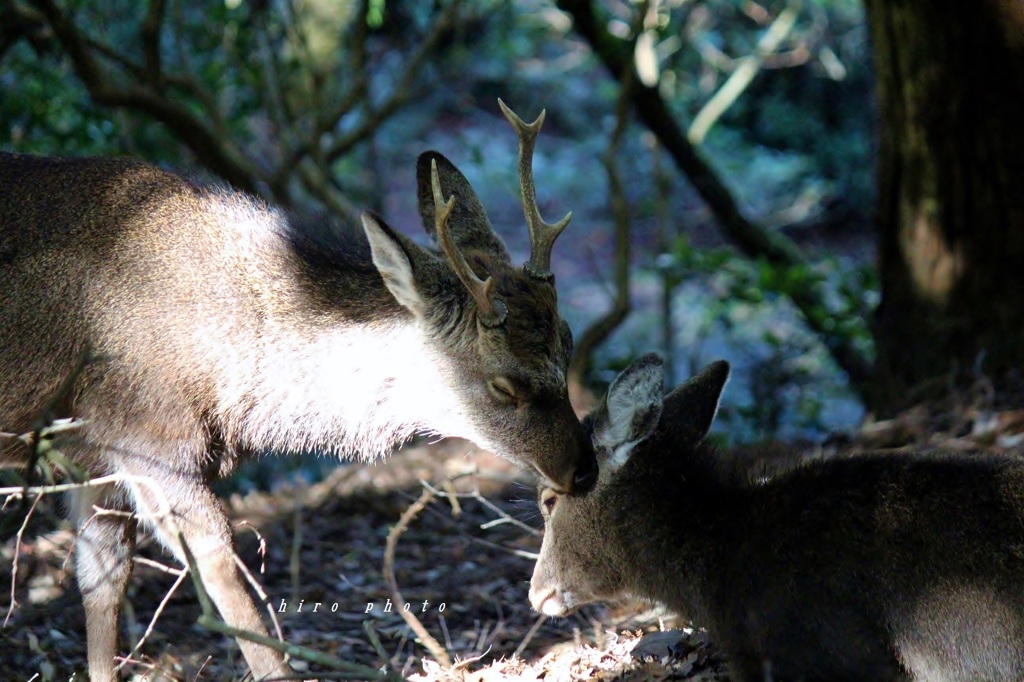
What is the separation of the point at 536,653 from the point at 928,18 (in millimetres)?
4905

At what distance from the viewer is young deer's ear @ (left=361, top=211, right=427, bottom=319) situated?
16.7 feet

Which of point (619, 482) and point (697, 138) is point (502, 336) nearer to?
point (619, 482)

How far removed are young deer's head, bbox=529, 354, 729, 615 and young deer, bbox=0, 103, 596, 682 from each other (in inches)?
6.5

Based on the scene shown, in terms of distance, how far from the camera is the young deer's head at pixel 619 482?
15.8 ft

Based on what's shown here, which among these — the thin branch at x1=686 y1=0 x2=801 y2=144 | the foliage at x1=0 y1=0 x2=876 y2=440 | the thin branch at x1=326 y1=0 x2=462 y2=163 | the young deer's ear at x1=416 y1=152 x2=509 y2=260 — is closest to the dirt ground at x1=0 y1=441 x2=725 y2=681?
the young deer's ear at x1=416 y1=152 x2=509 y2=260

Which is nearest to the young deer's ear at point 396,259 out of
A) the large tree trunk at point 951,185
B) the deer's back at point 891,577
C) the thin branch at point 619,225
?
the deer's back at point 891,577

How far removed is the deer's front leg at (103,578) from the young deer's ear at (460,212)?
6.66ft

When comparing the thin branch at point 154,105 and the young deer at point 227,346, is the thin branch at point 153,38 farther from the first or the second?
the young deer at point 227,346

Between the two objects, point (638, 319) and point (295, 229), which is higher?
point (295, 229)

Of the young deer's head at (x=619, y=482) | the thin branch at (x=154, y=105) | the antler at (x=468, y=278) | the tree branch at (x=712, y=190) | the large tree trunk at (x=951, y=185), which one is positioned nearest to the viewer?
the young deer's head at (x=619, y=482)

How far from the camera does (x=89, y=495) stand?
218 inches

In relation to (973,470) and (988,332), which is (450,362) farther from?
(988,332)

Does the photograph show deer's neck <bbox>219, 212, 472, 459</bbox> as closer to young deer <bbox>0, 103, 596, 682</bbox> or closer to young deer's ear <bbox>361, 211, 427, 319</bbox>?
young deer <bbox>0, 103, 596, 682</bbox>

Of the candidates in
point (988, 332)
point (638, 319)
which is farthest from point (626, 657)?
point (638, 319)
